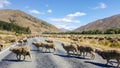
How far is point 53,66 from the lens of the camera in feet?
65.5

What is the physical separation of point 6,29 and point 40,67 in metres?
177

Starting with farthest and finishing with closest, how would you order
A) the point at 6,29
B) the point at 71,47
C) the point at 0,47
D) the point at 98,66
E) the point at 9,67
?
the point at 6,29
the point at 0,47
the point at 71,47
the point at 98,66
the point at 9,67

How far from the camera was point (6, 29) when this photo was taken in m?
192

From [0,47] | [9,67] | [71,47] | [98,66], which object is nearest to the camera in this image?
[9,67]

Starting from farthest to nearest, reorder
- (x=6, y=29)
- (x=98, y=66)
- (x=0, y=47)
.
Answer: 1. (x=6, y=29)
2. (x=0, y=47)
3. (x=98, y=66)

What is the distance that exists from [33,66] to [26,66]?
525mm

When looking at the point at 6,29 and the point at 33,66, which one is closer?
the point at 33,66

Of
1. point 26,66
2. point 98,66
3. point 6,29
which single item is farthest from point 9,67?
point 6,29

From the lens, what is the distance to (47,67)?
19.4m

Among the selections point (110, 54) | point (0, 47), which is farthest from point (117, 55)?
point (0, 47)

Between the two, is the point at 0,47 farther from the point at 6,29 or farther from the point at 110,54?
the point at 6,29

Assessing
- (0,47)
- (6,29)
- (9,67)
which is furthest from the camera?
(6,29)

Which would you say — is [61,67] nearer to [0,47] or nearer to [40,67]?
[40,67]

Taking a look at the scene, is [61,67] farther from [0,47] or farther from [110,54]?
[0,47]
